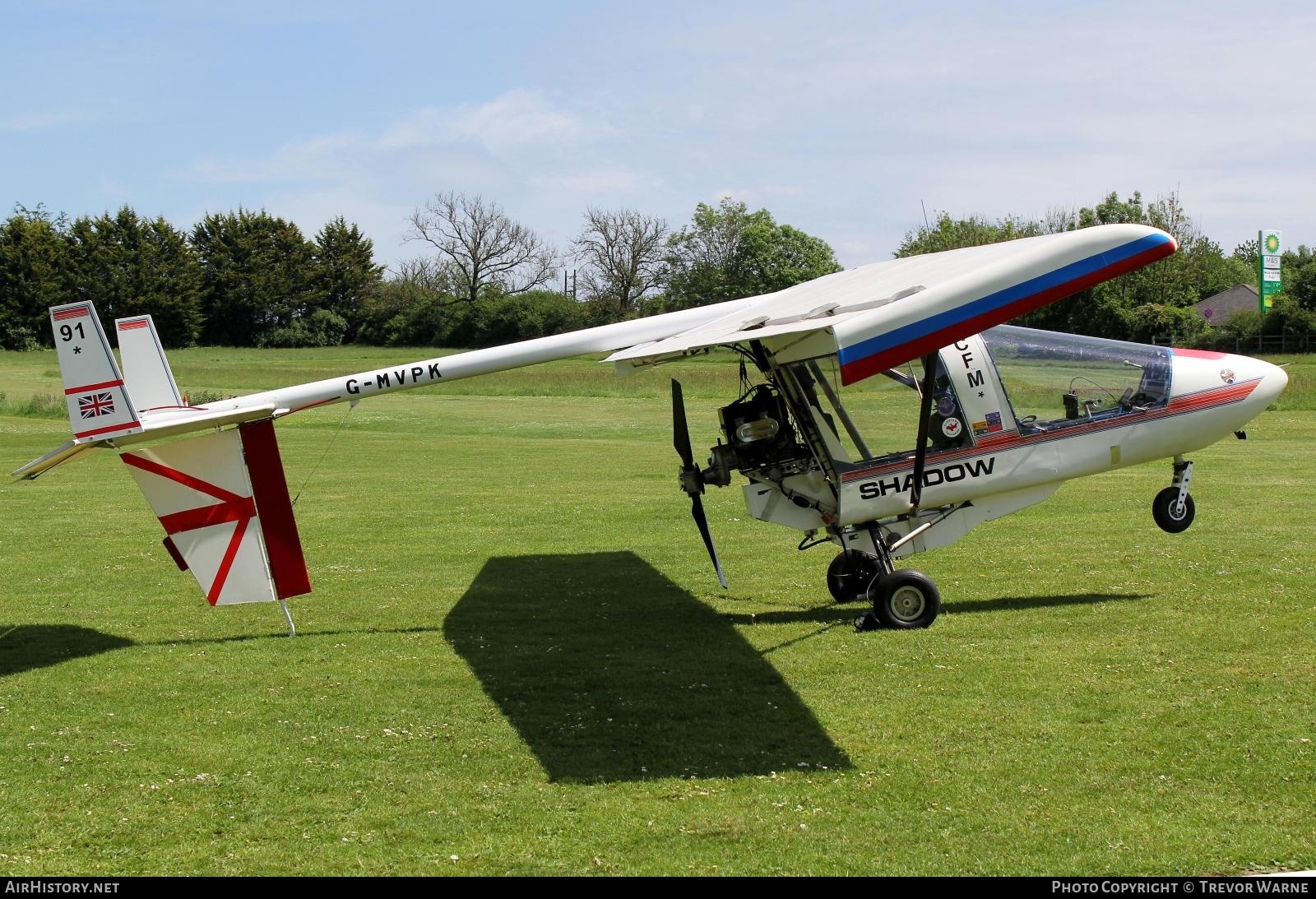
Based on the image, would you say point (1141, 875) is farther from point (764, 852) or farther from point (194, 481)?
point (194, 481)

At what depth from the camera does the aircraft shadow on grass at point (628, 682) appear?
23.8 ft

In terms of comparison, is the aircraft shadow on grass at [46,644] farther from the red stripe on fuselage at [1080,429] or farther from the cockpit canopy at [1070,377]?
the cockpit canopy at [1070,377]

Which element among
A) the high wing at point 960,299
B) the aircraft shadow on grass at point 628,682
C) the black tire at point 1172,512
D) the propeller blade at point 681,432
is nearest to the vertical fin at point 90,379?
the aircraft shadow on grass at point 628,682

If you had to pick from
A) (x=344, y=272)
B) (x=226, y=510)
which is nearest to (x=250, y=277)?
(x=344, y=272)

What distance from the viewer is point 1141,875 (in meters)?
5.30

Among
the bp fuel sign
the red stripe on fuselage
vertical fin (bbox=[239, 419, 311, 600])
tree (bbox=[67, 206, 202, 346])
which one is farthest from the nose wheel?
tree (bbox=[67, 206, 202, 346])

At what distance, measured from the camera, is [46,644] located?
10594 millimetres

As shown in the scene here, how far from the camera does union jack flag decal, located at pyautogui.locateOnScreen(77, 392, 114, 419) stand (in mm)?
9492

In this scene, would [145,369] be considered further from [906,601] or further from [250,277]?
[250,277]

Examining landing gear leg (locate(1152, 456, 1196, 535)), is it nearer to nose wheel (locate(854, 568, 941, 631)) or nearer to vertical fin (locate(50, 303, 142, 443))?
nose wheel (locate(854, 568, 941, 631))

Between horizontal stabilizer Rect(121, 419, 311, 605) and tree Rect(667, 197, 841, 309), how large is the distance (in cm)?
7829

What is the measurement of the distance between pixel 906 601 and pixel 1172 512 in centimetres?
306

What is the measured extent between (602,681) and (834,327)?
353 centimetres

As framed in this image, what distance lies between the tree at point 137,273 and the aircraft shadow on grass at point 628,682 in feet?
264
